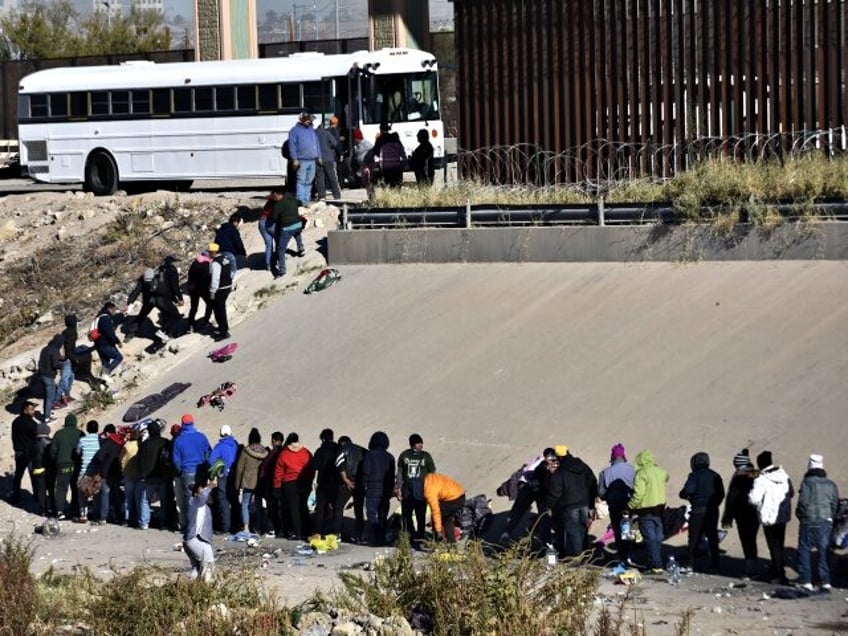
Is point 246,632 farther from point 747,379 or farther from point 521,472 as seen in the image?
point 747,379

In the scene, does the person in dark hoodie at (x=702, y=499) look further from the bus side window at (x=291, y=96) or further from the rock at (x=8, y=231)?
the rock at (x=8, y=231)

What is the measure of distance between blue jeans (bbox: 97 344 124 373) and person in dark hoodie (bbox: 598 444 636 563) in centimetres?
1003

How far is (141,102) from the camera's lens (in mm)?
37000

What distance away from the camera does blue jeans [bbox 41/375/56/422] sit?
80.7 ft

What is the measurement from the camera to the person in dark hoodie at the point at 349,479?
18.9 metres

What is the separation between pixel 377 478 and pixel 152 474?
3124 millimetres

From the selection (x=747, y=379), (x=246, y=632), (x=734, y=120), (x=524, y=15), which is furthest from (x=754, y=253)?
(x=246, y=632)

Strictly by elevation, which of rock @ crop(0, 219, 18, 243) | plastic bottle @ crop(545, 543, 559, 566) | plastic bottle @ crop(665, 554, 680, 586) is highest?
rock @ crop(0, 219, 18, 243)

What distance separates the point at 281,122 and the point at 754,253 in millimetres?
14311

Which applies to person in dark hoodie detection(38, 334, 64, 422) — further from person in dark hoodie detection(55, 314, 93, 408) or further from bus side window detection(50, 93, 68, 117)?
bus side window detection(50, 93, 68, 117)

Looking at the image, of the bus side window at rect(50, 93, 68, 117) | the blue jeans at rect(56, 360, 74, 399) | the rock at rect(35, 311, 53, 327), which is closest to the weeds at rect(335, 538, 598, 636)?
the blue jeans at rect(56, 360, 74, 399)

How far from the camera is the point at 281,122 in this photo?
35.2 metres

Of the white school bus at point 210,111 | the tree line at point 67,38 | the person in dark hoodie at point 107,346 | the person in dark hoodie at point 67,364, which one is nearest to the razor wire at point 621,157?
the white school bus at point 210,111

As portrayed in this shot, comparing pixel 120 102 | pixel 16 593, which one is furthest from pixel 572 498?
pixel 120 102
